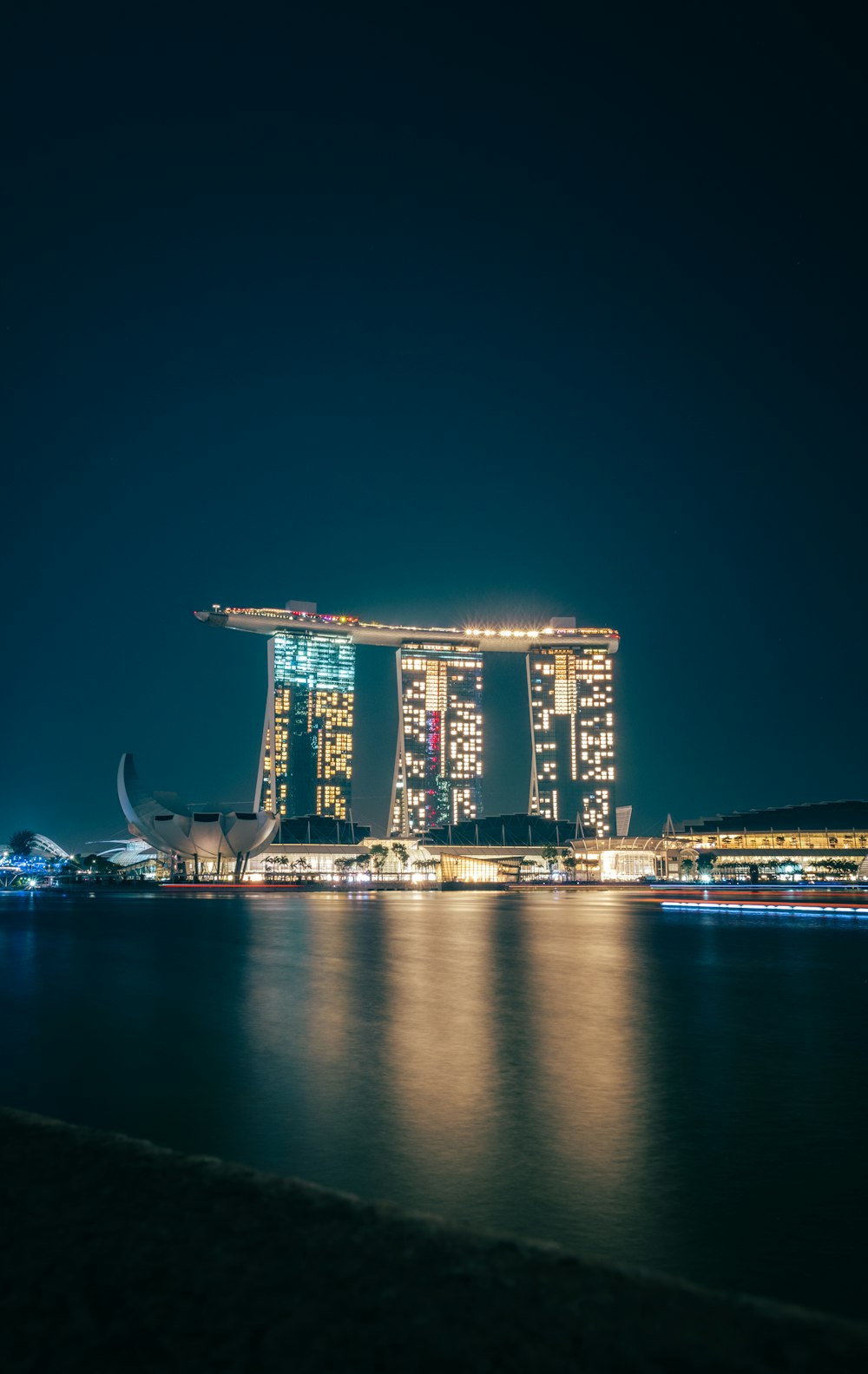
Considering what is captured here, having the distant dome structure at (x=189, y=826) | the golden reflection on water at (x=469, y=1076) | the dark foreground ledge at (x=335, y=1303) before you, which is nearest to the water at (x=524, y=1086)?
the golden reflection on water at (x=469, y=1076)

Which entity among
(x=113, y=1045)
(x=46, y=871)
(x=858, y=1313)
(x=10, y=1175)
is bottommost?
(x=46, y=871)

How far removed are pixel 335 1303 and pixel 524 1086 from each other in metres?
8.50

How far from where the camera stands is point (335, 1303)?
418 cm

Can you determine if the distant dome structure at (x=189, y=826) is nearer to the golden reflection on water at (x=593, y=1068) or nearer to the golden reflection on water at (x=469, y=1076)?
the golden reflection on water at (x=469, y=1076)

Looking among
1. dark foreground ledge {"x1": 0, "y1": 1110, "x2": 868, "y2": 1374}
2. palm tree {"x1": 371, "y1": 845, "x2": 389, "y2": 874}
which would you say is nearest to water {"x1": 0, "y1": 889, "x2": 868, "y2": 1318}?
dark foreground ledge {"x1": 0, "y1": 1110, "x2": 868, "y2": 1374}

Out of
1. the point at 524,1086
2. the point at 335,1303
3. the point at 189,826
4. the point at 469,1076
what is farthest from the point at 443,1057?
the point at 189,826

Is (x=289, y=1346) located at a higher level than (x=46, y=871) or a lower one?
higher

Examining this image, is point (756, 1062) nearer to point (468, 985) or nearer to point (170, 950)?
point (468, 985)

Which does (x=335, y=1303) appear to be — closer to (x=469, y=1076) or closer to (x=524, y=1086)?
(x=524, y=1086)

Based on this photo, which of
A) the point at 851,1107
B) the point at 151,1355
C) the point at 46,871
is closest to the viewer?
the point at 151,1355

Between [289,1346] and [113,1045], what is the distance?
1280cm

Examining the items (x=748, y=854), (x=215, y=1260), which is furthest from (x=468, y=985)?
(x=748, y=854)

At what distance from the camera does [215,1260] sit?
466cm

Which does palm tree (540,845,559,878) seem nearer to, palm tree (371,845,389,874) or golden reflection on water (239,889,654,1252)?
palm tree (371,845,389,874)
